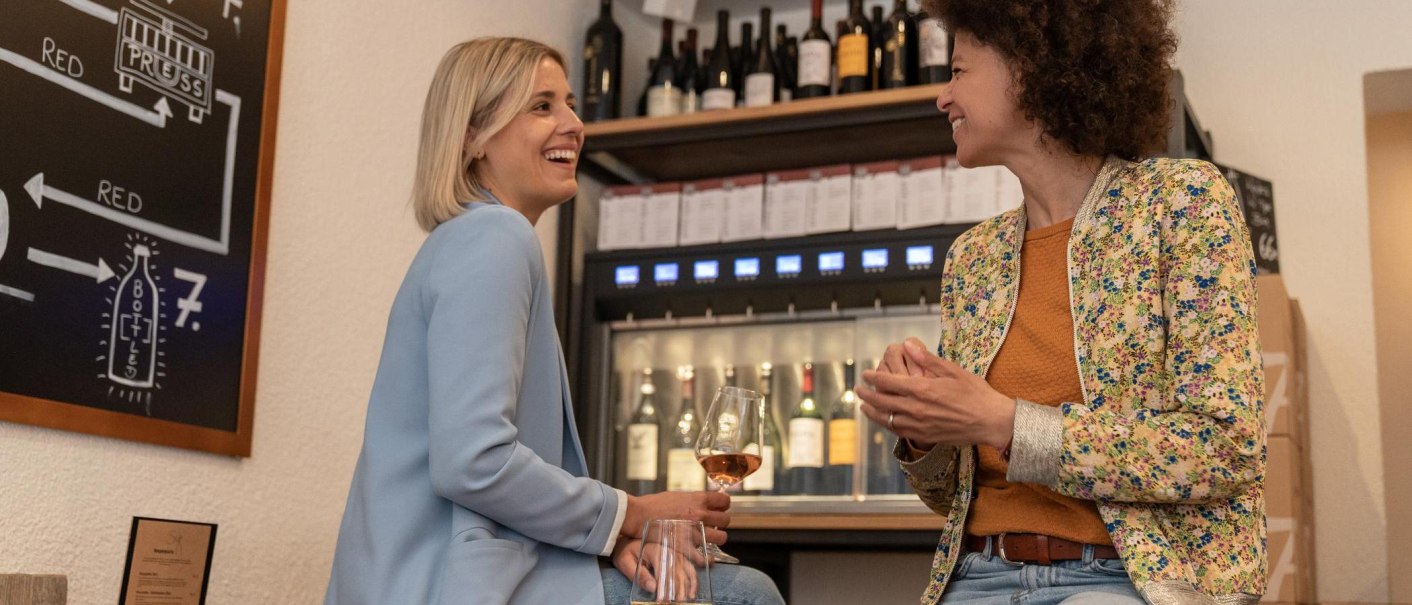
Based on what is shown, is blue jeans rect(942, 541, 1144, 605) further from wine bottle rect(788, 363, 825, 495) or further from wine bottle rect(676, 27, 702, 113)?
wine bottle rect(676, 27, 702, 113)

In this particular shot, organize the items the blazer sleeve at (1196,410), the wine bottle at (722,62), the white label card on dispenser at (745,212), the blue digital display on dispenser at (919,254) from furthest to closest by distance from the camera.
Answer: the wine bottle at (722,62)
the white label card on dispenser at (745,212)
the blue digital display on dispenser at (919,254)
the blazer sleeve at (1196,410)

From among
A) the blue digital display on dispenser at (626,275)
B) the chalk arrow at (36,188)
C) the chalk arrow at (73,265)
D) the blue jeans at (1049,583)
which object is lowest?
the blue jeans at (1049,583)

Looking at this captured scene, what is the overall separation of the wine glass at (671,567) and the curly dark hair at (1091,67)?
29.5 inches

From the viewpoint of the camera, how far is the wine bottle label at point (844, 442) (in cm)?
331

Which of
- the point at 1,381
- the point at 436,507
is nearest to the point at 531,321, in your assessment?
the point at 436,507

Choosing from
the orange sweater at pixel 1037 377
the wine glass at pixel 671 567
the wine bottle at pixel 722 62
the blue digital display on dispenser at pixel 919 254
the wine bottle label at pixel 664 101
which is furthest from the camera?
the wine bottle at pixel 722 62

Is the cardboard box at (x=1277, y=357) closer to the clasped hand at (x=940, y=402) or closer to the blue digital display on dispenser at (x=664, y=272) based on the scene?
the blue digital display on dispenser at (x=664, y=272)

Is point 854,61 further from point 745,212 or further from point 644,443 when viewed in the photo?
point 644,443

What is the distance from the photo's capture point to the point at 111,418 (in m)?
2.20

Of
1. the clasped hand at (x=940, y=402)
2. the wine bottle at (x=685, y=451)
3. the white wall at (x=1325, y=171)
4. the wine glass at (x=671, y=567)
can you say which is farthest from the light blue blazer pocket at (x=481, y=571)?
the white wall at (x=1325, y=171)

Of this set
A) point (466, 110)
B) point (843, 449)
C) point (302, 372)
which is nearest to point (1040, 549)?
point (466, 110)

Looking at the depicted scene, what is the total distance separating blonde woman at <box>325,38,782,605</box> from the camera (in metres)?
1.47

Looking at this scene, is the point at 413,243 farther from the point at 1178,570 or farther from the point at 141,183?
the point at 1178,570

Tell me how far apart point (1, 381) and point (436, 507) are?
90cm
